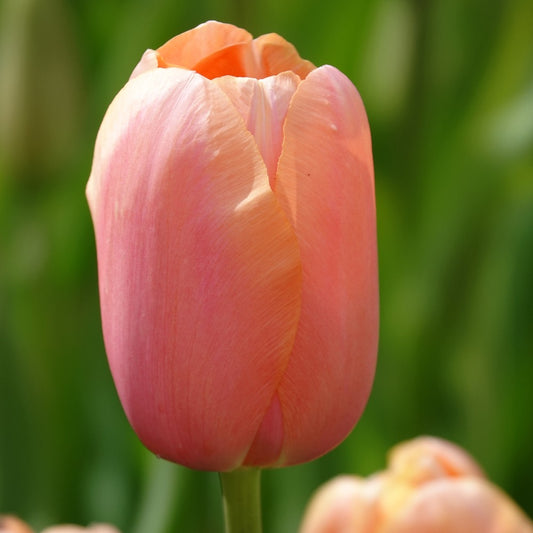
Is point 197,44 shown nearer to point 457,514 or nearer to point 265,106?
point 265,106

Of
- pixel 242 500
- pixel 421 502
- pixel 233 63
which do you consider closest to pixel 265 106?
pixel 233 63

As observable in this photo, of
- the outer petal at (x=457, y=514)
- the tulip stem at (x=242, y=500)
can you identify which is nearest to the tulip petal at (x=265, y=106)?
the tulip stem at (x=242, y=500)

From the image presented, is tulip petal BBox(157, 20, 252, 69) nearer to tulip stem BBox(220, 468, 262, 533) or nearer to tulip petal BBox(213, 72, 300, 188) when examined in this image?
tulip petal BBox(213, 72, 300, 188)

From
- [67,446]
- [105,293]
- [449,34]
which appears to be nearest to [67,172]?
[67,446]

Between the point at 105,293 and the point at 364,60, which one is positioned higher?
the point at 105,293

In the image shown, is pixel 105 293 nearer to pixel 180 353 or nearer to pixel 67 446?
→ pixel 180 353

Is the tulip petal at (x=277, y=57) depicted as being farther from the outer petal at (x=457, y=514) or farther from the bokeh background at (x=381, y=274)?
the bokeh background at (x=381, y=274)
